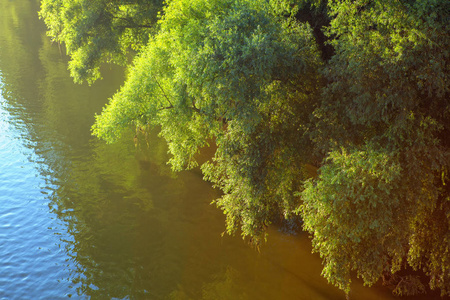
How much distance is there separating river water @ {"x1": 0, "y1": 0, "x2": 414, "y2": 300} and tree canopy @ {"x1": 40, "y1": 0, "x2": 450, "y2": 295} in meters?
3.11

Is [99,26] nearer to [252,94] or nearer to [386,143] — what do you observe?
[252,94]

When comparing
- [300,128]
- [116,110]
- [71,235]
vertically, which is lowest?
[71,235]

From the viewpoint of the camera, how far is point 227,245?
26.0 metres

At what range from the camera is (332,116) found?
20.2 metres

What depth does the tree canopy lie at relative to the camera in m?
17.5

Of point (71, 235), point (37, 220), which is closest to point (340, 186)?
point (71, 235)

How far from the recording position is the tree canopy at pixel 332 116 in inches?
690

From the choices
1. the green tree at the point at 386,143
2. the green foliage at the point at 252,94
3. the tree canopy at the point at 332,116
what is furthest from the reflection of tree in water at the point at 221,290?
the green tree at the point at 386,143

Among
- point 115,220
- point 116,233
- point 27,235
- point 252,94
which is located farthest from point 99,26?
point 252,94

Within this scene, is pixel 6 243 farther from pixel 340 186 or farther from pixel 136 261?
pixel 340 186

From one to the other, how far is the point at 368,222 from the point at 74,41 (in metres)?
31.3

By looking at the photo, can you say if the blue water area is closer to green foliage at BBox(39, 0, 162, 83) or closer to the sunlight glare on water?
the sunlight glare on water

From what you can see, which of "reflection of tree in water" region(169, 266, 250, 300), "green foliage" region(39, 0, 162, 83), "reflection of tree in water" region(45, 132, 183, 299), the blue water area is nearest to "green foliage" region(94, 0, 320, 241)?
"reflection of tree in water" region(169, 266, 250, 300)

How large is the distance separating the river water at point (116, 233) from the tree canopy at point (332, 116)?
3112 millimetres
